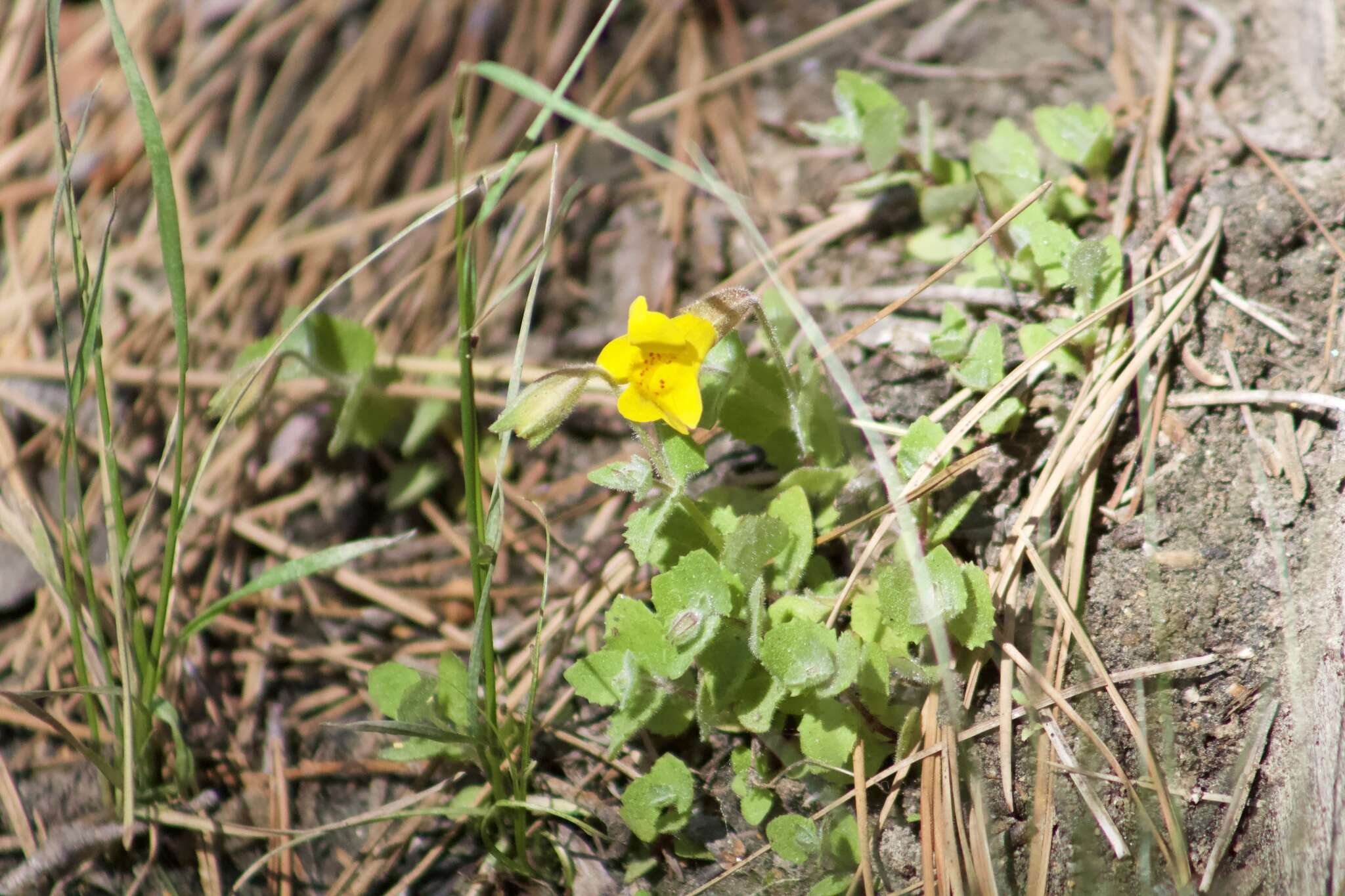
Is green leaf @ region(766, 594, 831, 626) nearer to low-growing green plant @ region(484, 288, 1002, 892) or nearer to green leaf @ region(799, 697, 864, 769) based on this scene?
low-growing green plant @ region(484, 288, 1002, 892)

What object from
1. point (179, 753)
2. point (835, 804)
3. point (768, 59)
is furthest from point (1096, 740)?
point (768, 59)

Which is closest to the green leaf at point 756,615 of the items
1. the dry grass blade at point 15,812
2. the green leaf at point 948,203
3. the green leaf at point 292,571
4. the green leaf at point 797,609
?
the green leaf at point 797,609

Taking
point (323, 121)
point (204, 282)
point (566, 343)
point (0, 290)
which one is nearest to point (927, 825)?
point (566, 343)

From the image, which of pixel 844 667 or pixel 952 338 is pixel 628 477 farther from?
pixel 952 338

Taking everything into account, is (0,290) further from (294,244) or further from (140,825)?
(140,825)

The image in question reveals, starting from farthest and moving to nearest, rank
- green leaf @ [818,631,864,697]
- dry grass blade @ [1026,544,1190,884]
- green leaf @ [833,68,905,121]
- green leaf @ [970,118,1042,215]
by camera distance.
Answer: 1. green leaf @ [833,68,905,121]
2. green leaf @ [970,118,1042,215]
3. green leaf @ [818,631,864,697]
4. dry grass blade @ [1026,544,1190,884]

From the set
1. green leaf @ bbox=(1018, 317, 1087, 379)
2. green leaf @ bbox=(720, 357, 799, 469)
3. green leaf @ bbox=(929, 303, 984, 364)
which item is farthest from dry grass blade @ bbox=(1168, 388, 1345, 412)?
green leaf @ bbox=(720, 357, 799, 469)

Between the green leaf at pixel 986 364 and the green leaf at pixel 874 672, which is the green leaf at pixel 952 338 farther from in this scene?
the green leaf at pixel 874 672
